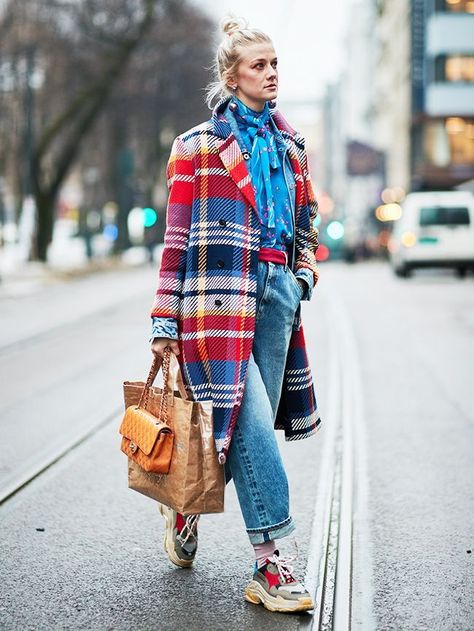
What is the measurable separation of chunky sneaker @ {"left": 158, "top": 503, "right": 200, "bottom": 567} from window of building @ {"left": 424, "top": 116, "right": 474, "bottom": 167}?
2022 inches

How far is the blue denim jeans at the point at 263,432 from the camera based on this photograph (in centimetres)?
396

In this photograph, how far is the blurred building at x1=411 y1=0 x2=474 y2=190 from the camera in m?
53.2

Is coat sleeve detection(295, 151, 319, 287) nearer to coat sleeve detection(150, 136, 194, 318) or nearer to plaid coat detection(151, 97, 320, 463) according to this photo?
plaid coat detection(151, 97, 320, 463)

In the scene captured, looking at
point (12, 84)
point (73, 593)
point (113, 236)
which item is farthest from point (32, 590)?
point (113, 236)

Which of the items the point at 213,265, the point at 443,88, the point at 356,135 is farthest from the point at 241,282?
the point at 356,135

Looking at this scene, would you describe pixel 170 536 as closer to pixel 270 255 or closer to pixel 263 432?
pixel 263 432

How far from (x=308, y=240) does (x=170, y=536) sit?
118 cm

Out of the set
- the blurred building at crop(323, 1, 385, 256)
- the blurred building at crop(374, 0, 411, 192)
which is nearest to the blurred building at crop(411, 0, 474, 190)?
the blurred building at crop(374, 0, 411, 192)

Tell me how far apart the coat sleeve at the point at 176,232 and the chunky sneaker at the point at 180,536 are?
31.7 inches

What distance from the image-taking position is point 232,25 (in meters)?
4.04

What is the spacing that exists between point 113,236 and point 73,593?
41.6 metres

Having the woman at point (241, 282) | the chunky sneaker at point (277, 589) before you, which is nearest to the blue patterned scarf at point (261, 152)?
the woman at point (241, 282)

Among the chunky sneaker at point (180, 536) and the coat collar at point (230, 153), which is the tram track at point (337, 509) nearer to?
the chunky sneaker at point (180, 536)

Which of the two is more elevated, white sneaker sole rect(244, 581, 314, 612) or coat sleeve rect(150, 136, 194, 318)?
coat sleeve rect(150, 136, 194, 318)
